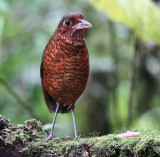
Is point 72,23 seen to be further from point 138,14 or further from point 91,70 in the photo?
point 91,70

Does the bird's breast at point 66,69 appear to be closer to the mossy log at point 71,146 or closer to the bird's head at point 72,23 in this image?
the bird's head at point 72,23

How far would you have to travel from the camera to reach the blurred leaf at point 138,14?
4.18 metres

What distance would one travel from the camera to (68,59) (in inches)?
146

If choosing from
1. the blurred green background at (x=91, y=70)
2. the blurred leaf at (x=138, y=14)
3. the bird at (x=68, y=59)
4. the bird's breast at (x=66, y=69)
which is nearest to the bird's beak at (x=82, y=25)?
the bird at (x=68, y=59)

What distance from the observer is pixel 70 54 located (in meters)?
3.74

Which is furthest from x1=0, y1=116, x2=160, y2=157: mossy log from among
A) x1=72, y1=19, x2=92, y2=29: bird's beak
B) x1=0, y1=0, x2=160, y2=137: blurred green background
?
→ x1=0, y1=0, x2=160, y2=137: blurred green background

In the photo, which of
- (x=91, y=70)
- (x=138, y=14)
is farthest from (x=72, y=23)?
(x=91, y=70)

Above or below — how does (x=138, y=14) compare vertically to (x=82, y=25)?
above

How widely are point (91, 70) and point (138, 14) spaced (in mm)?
2337

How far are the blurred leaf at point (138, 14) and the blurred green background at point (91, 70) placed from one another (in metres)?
1.55

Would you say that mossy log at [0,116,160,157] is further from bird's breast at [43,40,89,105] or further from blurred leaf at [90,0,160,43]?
blurred leaf at [90,0,160,43]

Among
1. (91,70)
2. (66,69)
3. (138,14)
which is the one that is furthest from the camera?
(91,70)

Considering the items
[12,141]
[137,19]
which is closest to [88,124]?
[137,19]

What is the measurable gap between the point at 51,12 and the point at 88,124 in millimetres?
2304
